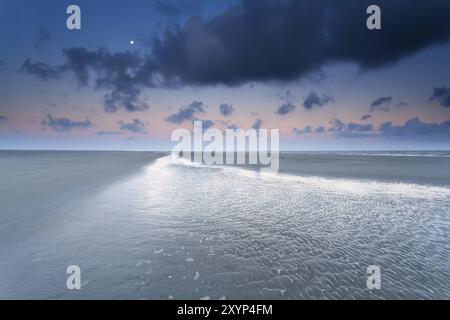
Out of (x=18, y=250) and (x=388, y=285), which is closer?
(x=388, y=285)

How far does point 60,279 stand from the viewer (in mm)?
5258

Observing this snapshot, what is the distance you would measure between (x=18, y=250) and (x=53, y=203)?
650 cm

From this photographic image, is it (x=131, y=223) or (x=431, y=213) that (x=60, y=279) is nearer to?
(x=131, y=223)

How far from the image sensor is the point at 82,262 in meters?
6.09

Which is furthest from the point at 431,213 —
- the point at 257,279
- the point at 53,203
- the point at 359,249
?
the point at 53,203

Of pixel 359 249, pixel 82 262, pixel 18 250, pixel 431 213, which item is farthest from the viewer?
pixel 431 213

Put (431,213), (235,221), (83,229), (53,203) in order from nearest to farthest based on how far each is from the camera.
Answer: (83,229), (235,221), (431,213), (53,203)

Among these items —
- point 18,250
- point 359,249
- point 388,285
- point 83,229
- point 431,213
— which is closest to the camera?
point 388,285

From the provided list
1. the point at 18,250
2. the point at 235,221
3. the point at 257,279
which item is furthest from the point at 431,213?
the point at 18,250
